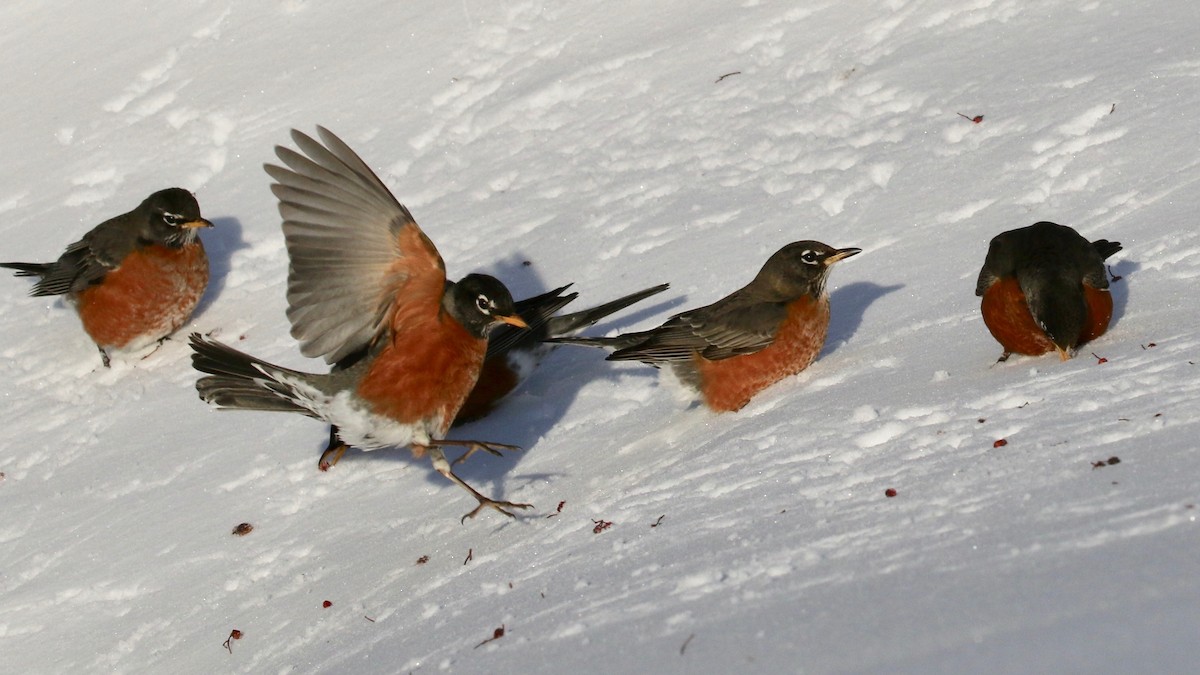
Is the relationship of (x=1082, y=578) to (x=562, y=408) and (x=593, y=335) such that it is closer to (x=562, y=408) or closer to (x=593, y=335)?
(x=562, y=408)

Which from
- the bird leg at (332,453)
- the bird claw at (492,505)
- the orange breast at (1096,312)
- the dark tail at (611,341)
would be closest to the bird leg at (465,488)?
the bird claw at (492,505)

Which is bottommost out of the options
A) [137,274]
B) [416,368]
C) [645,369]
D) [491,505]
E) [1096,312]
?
[645,369]

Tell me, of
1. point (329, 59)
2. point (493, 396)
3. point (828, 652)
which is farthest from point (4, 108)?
point (828, 652)

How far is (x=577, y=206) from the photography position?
7.75 metres

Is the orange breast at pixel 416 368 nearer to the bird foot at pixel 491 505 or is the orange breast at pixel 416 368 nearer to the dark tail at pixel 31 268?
the bird foot at pixel 491 505

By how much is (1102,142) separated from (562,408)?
309 cm

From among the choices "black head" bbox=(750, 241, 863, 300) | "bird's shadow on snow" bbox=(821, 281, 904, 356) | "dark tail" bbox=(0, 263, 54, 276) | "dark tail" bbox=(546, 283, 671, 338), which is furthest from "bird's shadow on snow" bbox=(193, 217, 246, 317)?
"bird's shadow on snow" bbox=(821, 281, 904, 356)

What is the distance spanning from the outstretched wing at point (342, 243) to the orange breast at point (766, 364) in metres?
1.32

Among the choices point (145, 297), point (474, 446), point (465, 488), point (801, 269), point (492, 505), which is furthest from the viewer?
point (145, 297)

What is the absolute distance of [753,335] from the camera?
5938 mm

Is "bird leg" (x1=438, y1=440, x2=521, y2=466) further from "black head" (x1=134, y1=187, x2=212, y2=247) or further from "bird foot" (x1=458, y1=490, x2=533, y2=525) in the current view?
"black head" (x1=134, y1=187, x2=212, y2=247)

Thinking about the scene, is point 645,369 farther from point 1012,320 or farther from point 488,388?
point 1012,320

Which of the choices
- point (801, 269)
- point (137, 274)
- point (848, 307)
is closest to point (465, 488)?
point (801, 269)

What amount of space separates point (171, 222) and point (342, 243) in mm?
2764
